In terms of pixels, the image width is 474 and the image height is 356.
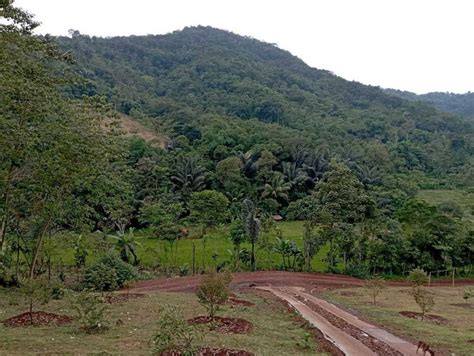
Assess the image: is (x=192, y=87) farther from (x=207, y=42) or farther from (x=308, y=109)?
(x=207, y=42)

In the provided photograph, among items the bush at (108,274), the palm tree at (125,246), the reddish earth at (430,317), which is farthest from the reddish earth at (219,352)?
the palm tree at (125,246)

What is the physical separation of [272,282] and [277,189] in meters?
29.2

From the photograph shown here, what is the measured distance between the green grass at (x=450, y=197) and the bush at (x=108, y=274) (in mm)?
38598

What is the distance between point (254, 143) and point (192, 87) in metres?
42.8

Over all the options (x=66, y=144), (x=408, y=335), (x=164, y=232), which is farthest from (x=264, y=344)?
(x=164, y=232)

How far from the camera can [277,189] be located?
59.6m

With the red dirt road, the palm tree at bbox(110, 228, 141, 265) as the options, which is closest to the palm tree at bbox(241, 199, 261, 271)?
the red dirt road

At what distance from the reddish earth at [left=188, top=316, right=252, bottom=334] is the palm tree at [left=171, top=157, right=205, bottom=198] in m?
43.2

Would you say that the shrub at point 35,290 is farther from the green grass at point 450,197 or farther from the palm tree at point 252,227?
the green grass at point 450,197

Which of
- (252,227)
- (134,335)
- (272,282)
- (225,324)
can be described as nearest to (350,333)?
(225,324)

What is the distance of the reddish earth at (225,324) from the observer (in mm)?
14023

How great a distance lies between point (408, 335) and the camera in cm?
1540

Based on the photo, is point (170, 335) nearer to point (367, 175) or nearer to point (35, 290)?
point (35, 290)

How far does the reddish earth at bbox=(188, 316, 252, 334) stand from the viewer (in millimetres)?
14023
